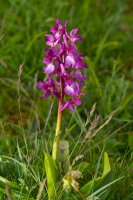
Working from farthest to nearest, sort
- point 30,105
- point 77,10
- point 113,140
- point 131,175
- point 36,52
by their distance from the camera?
point 77,10
point 36,52
point 30,105
point 113,140
point 131,175

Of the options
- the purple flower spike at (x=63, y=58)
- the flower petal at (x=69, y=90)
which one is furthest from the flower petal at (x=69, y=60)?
the flower petal at (x=69, y=90)

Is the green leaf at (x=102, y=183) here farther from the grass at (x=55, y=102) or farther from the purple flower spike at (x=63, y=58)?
the purple flower spike at (x=63, y=58)

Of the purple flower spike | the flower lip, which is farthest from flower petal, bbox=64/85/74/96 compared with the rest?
the flower lip

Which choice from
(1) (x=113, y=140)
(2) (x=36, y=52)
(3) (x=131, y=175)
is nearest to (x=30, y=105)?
(2) (x=36, y=52)

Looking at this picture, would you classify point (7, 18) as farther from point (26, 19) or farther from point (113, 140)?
point (113, 140)

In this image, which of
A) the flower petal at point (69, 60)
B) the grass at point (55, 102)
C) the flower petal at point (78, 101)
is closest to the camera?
the flower petal at point (69, 60)

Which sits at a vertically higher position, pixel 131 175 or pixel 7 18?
pixel 7 18

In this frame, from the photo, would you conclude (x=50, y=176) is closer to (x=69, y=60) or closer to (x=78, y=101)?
(x=78, y=101)

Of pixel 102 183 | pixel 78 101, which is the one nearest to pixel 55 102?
pixel 78 101
